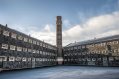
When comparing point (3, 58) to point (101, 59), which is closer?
point (3, 58)

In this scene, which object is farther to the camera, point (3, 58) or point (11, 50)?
point (11, 50)

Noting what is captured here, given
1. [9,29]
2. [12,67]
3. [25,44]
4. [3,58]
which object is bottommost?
[12,67]

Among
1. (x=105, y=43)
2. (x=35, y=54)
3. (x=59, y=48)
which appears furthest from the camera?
(x=59, y=48)

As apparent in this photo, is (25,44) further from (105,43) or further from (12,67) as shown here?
(105,43)

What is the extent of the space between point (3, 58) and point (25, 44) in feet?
32.8

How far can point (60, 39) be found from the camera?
227ft

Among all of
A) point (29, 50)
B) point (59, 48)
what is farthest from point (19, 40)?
point (59, 48)

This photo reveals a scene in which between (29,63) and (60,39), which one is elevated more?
(60,39)

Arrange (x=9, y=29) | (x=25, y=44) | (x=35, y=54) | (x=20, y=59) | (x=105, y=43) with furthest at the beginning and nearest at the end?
(x=105, y=43) → (x=35, y=54) → (x=25, y=44) → (x=20, y=59) → (x=9, y=29)

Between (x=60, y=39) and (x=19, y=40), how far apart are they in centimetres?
3543

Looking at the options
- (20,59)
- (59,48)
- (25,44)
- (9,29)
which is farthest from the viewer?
(59,48)

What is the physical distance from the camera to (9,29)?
31.3 m

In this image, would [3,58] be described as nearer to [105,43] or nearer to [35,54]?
[35,54]

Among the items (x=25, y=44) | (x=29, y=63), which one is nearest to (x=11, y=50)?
(x=25, y=44)
